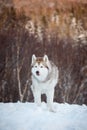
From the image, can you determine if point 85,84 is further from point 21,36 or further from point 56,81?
point 21,36

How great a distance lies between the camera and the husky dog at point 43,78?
2840mm

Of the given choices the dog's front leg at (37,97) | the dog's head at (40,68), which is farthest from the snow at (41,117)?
the dog's head at (40,68)

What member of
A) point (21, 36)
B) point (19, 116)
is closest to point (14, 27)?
point (21, 36)

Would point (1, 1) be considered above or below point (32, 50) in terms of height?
above

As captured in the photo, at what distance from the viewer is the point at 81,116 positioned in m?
2.81

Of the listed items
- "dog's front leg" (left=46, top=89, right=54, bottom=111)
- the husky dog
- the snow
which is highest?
the husky dog

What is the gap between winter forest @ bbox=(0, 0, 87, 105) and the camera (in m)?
2.87

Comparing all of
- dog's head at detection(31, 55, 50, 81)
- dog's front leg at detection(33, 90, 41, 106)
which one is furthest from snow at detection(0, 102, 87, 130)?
dog's head at detection(31, 55, 50, 81)

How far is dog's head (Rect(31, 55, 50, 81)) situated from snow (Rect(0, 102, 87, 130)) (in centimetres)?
18

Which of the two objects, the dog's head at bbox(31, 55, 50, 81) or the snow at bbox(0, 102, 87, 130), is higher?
the dog's head at bbox(31, 55, 50, 81)

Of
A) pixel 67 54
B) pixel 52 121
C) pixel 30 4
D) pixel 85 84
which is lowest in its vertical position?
pixel 52 121

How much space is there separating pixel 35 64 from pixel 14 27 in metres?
0.28

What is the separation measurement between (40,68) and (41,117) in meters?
0.30

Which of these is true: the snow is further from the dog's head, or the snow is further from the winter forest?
the dog's head
